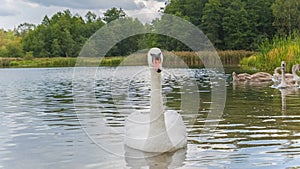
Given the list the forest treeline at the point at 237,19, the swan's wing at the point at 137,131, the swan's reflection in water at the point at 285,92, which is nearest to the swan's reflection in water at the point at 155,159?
the swan's wing at the point at 137,131

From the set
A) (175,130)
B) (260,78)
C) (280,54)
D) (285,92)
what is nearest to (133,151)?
(175,130)

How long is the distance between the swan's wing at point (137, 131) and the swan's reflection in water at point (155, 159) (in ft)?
0.50

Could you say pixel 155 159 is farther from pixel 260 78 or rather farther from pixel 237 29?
pixel 237 29

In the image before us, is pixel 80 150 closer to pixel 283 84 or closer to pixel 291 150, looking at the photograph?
pixel 291 150

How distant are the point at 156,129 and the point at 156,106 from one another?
352mm

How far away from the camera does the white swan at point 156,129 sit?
24.3 feet

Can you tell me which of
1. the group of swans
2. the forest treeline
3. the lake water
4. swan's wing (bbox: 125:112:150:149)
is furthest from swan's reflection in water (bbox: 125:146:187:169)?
the forest treeline

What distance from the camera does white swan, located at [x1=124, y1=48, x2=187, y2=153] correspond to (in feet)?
24.3

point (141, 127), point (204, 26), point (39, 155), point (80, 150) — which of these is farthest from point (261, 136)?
point (204, 26)

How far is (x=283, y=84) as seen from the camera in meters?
19.6

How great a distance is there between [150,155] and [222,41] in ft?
236

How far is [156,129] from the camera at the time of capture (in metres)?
7.42

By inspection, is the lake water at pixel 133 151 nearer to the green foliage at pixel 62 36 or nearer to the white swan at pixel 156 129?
the white swan at pixel 156 129

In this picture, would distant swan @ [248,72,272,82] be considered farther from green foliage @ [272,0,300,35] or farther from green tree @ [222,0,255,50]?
green tree @ [222,0,255,50]
